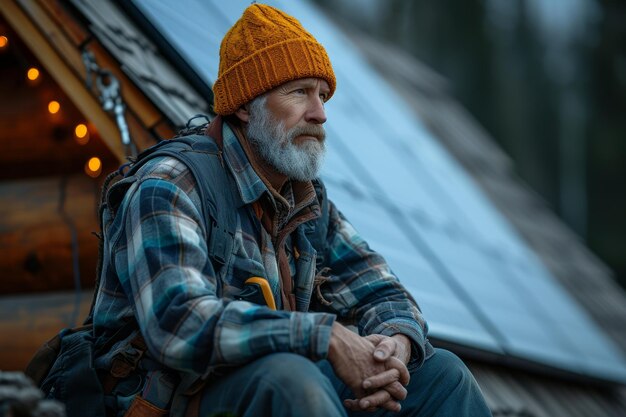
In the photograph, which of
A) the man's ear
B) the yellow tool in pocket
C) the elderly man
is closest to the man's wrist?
the elderly man

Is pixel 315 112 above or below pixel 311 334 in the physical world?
above

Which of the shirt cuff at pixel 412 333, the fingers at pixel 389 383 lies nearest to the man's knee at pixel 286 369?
the fingers at pixel 389 383

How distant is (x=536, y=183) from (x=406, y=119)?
1684 cm

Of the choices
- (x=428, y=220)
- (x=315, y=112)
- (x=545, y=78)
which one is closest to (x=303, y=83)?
(x=315, y=112)

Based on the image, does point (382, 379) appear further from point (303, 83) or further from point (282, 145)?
point (303, 83)

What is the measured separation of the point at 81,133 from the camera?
448 cm

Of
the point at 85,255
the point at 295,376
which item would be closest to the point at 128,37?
the point at 85,255

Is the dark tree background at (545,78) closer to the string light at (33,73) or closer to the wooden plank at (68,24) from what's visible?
the string light at (33,73)

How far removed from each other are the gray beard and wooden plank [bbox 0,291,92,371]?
1519mm

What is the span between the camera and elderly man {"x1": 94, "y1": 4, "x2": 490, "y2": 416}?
8.93 feet

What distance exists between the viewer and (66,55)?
13.5 ft

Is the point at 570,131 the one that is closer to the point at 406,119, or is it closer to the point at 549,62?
the point at 549,62

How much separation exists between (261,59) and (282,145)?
255 mm

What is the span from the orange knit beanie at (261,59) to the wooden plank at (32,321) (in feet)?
4.95
